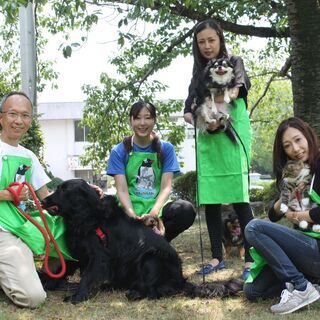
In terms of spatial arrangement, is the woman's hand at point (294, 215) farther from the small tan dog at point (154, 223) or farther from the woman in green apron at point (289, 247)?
the small tan dog at point (154, 223)

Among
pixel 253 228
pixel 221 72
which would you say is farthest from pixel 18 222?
pixel 221 72

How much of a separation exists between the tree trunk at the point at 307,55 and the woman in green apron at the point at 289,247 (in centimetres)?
255

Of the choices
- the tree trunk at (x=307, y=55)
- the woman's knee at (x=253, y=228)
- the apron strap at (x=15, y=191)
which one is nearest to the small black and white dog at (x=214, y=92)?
the woman's knee at (x=253, y=228)

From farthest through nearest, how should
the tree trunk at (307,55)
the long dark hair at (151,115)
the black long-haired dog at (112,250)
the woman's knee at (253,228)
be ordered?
the tree trunk at (307,55) < the long dark hair at (151,115) < the black long-haired dog at (112,250) < the woman's knee at (253,228)

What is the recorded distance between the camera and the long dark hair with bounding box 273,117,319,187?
3.14m

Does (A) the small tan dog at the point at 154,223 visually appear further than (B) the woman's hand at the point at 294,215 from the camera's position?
Yes

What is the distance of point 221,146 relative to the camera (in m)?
4.04

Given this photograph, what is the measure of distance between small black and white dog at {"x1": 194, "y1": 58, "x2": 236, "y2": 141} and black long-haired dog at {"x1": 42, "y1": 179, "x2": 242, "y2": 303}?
1.02m

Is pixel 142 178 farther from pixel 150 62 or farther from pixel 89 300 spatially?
pixel 150 62

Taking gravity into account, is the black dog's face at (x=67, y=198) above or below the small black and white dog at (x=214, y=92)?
below

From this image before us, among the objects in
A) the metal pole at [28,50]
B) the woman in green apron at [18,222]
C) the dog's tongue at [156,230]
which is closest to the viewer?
the woman in green apron at [18,222]

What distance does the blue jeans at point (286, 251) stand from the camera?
3.04m

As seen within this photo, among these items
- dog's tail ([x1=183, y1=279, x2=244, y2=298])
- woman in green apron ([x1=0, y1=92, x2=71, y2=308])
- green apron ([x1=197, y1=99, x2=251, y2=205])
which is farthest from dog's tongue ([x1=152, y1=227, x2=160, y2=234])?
woman in green apron ([x1=0, y1=92, x2=71, y2=308])

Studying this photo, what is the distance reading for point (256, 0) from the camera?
6898 millimetres
